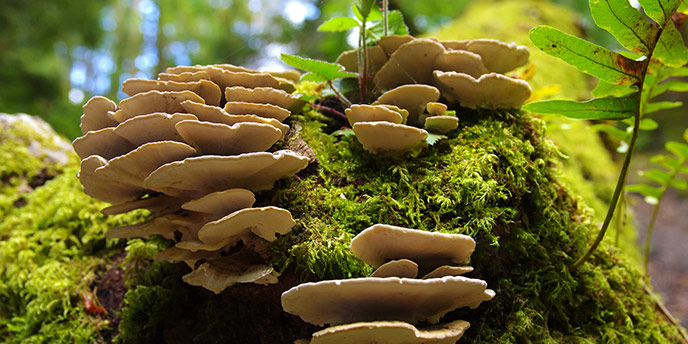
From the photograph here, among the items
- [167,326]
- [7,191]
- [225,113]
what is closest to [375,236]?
[225,113]

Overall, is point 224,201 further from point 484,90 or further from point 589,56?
point 589,56

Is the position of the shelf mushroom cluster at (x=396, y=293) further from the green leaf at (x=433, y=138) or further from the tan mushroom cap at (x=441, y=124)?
the tan mushroom cap at (x=441, y=124)

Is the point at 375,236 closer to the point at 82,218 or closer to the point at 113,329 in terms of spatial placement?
the point at 113,329

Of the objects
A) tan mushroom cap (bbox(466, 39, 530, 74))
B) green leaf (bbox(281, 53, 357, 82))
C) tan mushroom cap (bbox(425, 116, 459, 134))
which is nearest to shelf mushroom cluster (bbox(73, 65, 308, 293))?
green leaf (bbox(281, 53, 357, 82))

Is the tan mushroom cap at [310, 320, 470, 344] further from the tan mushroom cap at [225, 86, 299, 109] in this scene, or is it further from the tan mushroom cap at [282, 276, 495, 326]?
the tan mushroom cap at [225, 86, 299, 109]

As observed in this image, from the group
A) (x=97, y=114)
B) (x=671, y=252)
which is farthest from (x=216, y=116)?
(x=671, y=252)

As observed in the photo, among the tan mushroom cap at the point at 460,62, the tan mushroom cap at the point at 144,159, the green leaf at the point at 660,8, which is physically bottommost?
the tan mushroom cap at the point at 144,159

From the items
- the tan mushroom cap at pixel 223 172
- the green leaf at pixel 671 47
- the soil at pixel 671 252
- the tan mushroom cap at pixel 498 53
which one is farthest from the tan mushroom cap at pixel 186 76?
the soil at pixel 671 252
